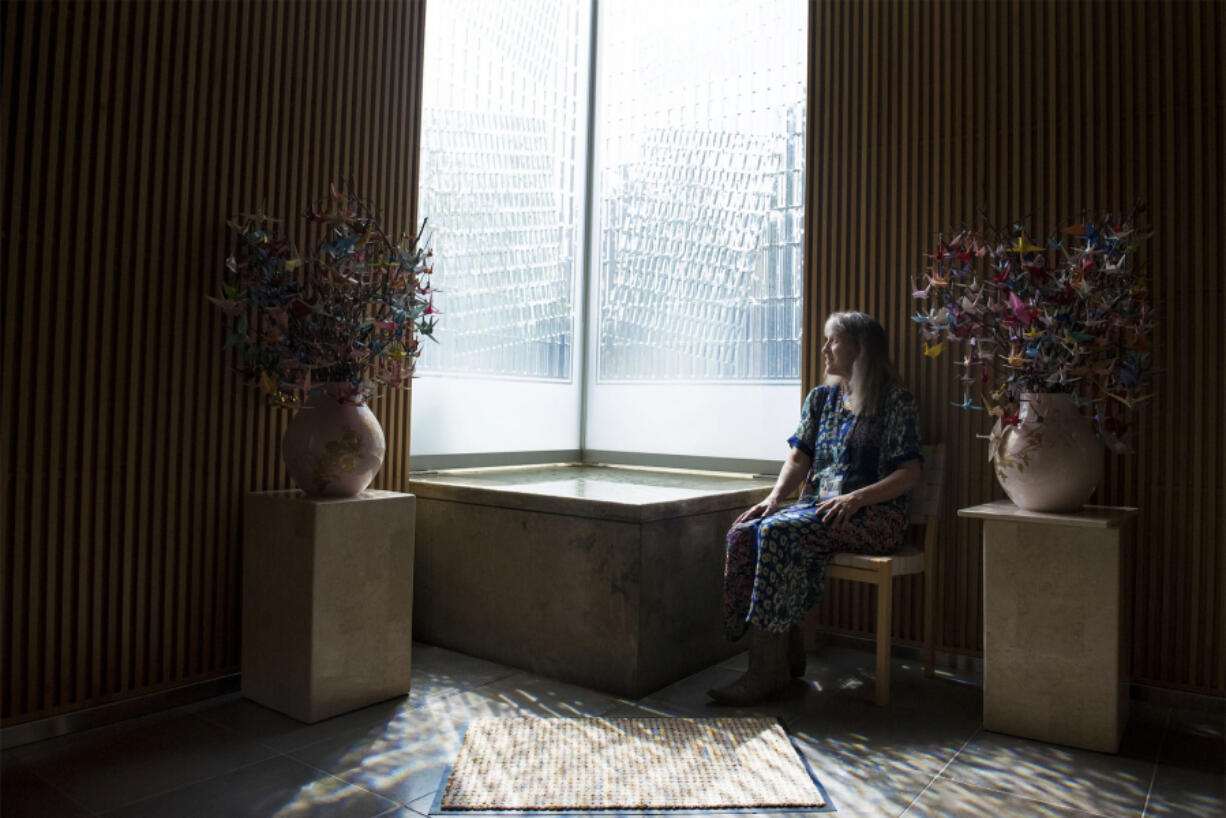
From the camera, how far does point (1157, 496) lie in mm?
3088

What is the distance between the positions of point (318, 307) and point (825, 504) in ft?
6.23

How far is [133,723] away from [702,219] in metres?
3.35

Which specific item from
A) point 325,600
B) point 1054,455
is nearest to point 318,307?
point 325,600

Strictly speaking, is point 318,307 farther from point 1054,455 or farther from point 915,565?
point 1054,455

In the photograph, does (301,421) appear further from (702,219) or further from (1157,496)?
(1157,496)

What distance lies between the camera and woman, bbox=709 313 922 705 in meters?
3.02

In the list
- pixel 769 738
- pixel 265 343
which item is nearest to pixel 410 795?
pixel 769 738

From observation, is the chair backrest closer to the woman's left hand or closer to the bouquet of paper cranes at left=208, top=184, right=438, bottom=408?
the woman's left hand

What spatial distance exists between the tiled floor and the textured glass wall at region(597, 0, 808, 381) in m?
1.87

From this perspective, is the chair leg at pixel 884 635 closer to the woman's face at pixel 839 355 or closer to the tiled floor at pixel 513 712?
the tiled floor at pixel 513 712

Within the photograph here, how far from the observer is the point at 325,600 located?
9.02 ft

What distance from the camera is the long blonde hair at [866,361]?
3348 millimetres

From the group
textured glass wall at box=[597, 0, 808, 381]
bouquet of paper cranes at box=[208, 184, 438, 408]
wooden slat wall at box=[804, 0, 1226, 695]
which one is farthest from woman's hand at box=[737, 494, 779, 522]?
bouquet of paper cranes at box=[208, 184, 438, 408]

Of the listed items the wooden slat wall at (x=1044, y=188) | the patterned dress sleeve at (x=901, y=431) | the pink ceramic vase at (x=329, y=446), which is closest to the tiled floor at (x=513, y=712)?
the wooden slat wall at (x=1044, y=188)
